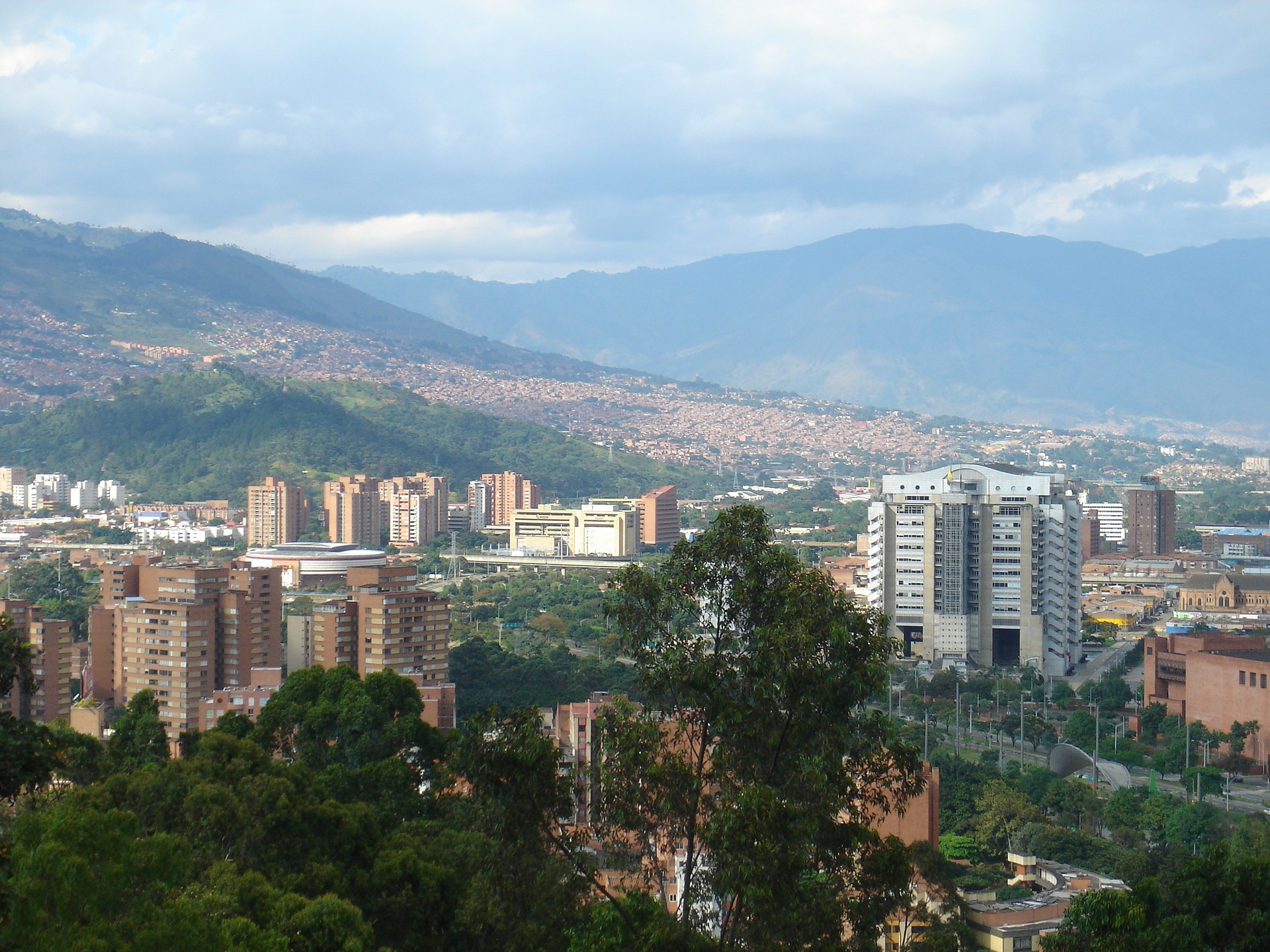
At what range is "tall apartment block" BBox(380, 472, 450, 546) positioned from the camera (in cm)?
5606

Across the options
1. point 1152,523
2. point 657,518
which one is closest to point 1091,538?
point 1152,523

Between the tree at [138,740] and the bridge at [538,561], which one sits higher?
the tree at [138,740]

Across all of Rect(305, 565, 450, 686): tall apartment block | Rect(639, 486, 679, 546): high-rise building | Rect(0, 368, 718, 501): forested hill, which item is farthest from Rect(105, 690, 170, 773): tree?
Rect(0, 368, 718, 501): forested hill

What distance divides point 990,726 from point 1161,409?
7005 inches

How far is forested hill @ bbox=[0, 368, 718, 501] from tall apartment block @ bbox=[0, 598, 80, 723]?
43145 millimetres

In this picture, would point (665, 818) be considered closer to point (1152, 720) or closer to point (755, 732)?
point (755, 732)

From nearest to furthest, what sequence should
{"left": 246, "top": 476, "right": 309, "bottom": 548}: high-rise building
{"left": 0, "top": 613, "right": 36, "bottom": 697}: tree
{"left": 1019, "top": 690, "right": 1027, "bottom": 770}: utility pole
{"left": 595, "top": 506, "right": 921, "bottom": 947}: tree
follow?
{"left": 0, "top": 613, "right": 36, "bottom": 697}: tree → {"left": 595, "top": 506, "right": 921, "bottom": 947}: tree → {"left": 1019, "top": 690, "right": 1027, "bottom": 770}: utility pole → {"left": 246, "top": 476, "right": 309, "bottom": 548}: high-rise building

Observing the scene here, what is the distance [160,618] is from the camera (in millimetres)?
21641

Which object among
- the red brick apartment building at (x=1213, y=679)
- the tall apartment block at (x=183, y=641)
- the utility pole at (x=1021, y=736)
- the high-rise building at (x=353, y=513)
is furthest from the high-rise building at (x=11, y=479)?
the red brick apartment building at (x=1213, y=679)

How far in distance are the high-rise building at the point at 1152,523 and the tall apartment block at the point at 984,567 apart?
26.7 meters

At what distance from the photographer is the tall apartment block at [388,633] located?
2203 centimetres

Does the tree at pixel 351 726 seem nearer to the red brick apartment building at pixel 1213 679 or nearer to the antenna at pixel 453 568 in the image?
the red brick apartment building at pixel 1213 679

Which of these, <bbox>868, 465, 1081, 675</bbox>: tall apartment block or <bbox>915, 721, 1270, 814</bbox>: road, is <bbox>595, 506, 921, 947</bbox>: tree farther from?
<bbox>868, 465, 1081, 675</bbox>: tall apartment block

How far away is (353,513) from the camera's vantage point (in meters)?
53.9
